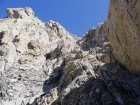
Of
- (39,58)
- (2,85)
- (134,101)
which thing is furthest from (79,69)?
(39,58)

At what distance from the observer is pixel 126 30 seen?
1827 cm

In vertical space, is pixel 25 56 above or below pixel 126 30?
above

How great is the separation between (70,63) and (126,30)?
11757mm

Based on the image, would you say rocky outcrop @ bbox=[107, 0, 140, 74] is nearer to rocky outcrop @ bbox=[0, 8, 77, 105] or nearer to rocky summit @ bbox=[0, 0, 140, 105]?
rocky summit @ bbox=[0, 0, 140, 105]

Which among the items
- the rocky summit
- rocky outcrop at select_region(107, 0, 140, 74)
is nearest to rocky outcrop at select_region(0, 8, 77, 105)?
the rocky summit

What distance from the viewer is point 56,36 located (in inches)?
1981

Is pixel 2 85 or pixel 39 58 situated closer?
pixel 2 85

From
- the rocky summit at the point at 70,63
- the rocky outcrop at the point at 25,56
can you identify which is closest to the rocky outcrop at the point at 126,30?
the rocky summit at the point at 70,63

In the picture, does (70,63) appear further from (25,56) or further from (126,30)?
(25,56)

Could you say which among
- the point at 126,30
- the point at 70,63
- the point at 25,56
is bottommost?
the point at 126,30

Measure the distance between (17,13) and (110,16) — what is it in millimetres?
39146

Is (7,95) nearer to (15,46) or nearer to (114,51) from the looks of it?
(15,46)

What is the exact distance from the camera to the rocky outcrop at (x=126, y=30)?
56.6 ft

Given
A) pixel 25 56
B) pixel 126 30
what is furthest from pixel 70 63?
pixel 25 56
